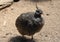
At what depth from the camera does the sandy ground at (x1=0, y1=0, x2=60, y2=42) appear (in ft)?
11.6

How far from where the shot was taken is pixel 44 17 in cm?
402

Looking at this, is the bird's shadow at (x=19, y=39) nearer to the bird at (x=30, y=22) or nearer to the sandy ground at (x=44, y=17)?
the sandy ground at (x=44, y=17)

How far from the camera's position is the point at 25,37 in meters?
3.50

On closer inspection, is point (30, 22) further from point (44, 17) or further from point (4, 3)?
point (4, 3)

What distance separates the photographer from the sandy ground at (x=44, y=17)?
354 cm

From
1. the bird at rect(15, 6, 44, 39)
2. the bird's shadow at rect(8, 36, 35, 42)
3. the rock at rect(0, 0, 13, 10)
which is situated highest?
the bird at rect(15, 6, 44, 39)

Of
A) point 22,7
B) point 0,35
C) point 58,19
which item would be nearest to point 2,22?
point 0,35

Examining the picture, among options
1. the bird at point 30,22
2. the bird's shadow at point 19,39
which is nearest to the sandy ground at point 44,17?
the bird's shadow at point 19,39

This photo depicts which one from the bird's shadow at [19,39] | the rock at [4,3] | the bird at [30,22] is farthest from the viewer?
the rock at [4,3]

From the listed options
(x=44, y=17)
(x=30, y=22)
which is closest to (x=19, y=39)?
(x=30, y=22)

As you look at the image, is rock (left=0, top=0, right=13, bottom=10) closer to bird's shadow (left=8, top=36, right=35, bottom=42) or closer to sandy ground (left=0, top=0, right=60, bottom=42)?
sandy ground (left=0, top=0, right=60, bottom=42)

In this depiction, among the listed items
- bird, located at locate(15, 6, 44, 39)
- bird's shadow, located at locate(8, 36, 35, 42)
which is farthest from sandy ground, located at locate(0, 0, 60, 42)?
bird, located at locate(15, 6, 44, 39)

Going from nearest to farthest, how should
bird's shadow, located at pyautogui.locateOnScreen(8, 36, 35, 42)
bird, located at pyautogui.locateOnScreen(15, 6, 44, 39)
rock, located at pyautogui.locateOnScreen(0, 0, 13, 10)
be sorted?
bird, located at pyautogui.locateOnScreen(15, 6, 44, 39), bird's shadow, located at pyautogui.locateOnScreen(8, 36, 35, 42), rock, located at pyautogui.locateOnScreen(0, 0, 13, 10)

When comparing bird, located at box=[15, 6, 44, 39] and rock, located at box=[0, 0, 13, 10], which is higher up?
bird, located at box=[15, 6, 44, 39]
